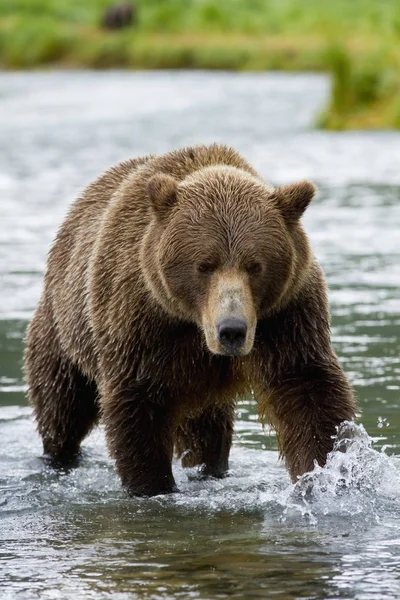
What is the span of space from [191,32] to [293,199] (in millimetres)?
38232

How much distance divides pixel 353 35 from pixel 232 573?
30809 millimetres

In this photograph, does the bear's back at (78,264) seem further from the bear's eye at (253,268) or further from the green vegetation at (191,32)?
the green vegetation at (191,32)

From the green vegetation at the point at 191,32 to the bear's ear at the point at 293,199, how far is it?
27.9m

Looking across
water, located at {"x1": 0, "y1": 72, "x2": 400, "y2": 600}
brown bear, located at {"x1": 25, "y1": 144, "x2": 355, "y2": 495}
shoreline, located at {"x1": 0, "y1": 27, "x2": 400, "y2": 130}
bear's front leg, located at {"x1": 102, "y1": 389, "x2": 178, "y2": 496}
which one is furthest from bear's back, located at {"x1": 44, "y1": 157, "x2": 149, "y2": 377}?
shoreline, located at {"x1": 0, "y1": 27, "x2": 400, "y2": 130}

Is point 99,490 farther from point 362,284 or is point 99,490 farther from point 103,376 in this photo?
point 362,284

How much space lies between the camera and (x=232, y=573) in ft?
17.3

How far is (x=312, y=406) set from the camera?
20.4 ft

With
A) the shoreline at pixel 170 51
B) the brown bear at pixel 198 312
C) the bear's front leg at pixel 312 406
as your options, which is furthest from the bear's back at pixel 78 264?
the shoreline at pixel 170 51

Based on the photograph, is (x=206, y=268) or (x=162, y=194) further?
(x=162, y=194)

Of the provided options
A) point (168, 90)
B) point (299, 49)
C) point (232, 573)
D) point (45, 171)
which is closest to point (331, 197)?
point (45, 171)

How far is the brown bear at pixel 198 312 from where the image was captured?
5801mm

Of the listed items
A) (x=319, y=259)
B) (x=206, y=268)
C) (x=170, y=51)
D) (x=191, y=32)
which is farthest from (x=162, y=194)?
(x=191, y=32)

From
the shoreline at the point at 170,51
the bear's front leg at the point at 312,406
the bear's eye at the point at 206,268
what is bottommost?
the bear's front leg at the point at 312,406

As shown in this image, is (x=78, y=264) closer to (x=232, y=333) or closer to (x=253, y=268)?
(x=253, y=268)
